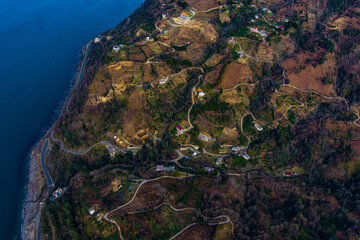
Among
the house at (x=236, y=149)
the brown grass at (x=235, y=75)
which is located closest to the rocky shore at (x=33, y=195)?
the house at (x=236, y=149)

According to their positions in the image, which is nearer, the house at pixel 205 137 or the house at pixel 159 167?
the house at pixel 159 167

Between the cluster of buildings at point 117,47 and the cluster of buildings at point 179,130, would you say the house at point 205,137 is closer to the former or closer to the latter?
the cluster of buildings at point 179,130

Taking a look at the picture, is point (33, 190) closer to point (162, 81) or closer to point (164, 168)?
point (164, 168)

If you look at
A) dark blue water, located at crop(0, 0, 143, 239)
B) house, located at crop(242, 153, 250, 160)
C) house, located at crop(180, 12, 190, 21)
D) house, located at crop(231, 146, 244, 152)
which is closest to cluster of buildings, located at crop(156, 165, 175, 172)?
house, located at crop(231, 146, 244, 152)

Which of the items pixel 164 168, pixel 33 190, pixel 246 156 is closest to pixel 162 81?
pixel 164 168

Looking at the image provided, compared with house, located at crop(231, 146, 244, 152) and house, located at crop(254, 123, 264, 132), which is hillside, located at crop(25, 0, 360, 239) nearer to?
house, located at crop(254, 123, 264, 132)

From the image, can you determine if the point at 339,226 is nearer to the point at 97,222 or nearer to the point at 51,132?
the point at 97,222

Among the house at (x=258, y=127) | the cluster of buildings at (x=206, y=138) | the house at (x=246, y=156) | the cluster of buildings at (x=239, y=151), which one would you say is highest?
the cluster of buildings at (x=206, y=138)
